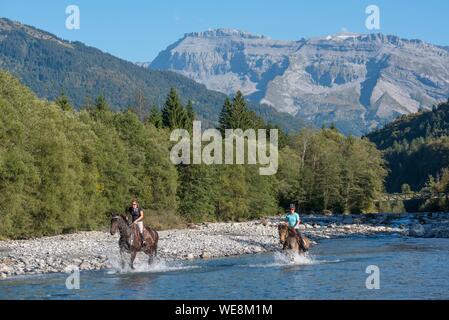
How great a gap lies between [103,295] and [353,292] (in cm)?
943

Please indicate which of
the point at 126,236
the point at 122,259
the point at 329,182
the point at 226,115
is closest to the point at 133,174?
the point at 122,259

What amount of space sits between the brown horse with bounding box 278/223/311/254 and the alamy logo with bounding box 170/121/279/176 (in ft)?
159

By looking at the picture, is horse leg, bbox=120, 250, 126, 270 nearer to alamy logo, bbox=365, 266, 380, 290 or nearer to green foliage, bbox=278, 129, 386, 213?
alamy logo, bbox=365, 266, 380, 290

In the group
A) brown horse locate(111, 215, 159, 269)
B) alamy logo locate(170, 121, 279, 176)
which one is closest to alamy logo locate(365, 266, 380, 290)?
brown horse locate(111, 215, 159, 269)

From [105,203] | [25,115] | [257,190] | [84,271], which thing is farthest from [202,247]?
[257,190]

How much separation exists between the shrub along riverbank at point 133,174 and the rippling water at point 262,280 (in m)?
22.2

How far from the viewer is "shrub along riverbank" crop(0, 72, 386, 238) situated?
5653cm

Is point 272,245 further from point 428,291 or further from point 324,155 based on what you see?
point 324,155

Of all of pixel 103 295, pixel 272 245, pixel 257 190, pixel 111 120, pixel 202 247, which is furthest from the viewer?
pixel 257 190

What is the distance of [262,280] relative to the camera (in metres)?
30.8

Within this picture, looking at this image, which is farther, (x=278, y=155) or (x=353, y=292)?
(x=278, y=155)

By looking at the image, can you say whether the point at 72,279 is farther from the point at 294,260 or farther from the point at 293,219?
the point at 294,260

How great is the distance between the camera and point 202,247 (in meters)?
48.5

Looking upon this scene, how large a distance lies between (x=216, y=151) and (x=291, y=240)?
55.5m
